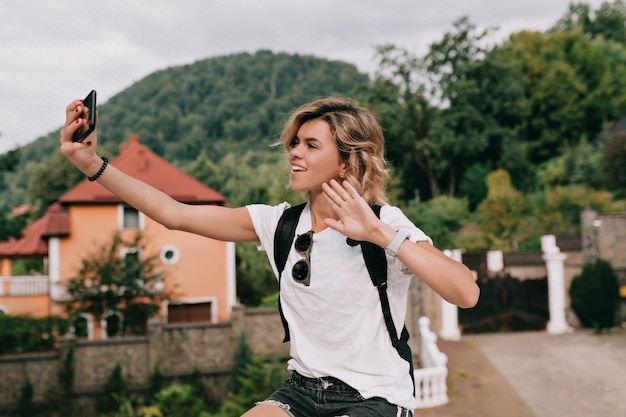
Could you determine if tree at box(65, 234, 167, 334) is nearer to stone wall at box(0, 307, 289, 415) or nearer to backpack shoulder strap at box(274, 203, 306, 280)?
stone wall at box(0, 307, 289, 415)

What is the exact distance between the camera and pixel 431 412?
12.1 metres

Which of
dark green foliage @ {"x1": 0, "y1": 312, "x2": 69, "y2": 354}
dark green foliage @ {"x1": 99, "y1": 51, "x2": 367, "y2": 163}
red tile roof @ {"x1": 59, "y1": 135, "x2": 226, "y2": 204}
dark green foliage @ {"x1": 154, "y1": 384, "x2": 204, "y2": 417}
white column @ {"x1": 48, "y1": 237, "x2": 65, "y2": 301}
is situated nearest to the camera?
A: dark green foliage @ {"x1": 154, "y1": 384, "x2": 204, "y2": 417}

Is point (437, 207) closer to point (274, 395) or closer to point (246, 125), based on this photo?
point (274, 395)

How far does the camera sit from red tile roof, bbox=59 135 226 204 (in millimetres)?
21797

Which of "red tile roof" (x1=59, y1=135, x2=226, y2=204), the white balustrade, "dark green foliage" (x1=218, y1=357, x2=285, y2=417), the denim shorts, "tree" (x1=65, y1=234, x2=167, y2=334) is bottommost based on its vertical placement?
"dark green foliage" (x1=218, y1=357, x2=285, y2=417)

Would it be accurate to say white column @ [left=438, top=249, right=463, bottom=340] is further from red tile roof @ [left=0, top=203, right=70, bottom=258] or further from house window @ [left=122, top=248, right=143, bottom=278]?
red tile roof @ [left=0, top=203, right=70, bottom=258]

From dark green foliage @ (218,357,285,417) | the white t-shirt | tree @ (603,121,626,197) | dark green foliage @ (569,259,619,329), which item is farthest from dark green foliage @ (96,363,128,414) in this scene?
tree @ (603,121,626,197)

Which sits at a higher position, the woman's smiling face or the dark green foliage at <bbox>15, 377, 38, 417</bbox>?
the woman's smiling face

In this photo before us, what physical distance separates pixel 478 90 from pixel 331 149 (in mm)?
29844

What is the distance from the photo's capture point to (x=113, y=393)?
658 inches

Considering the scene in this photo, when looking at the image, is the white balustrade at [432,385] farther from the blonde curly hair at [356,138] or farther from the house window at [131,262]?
the blonde curly hair at [356,138]

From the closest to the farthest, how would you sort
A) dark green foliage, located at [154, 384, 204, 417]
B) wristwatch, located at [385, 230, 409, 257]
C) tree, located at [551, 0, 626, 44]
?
1. wristwatch, located at [385, 230, 409, 257]
2. dark green foliage, located at [154, 384, 204, 417]
3. tree, located at [551, 0, 626, 44]

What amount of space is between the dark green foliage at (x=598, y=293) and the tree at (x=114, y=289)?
1329 centimetres

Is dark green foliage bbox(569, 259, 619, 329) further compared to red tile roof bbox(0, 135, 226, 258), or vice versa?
red tile roof bbox(0, 135, 226, 258)
